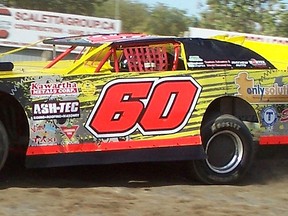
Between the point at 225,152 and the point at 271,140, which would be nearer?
the point at 225,152

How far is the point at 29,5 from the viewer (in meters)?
30.4

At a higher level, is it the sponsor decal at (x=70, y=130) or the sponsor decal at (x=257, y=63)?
the sponsor decal at (x=257, y=63)

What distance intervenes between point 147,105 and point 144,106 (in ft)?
0.12

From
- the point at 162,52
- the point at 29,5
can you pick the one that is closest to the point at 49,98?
the point at 162,52

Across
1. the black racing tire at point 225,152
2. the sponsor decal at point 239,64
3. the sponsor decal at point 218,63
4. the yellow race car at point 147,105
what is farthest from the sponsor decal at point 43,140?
the sponsor decal at point 239,64

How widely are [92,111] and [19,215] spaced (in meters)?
1.47

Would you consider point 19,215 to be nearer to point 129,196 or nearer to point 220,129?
point 129,196

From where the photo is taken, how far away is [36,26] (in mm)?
18016

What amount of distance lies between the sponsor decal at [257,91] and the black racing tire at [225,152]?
11.9 inches

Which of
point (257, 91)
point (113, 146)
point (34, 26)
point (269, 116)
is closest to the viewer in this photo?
point (113, 146)

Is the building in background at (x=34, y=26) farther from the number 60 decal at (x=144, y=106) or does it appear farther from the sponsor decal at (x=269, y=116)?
the number 60 decal at (x=144, y=106)

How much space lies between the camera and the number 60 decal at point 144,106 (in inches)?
288

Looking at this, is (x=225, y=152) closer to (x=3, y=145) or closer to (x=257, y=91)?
(x=257, y=91)

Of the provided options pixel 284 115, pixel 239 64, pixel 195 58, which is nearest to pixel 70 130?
pixel 195 58
